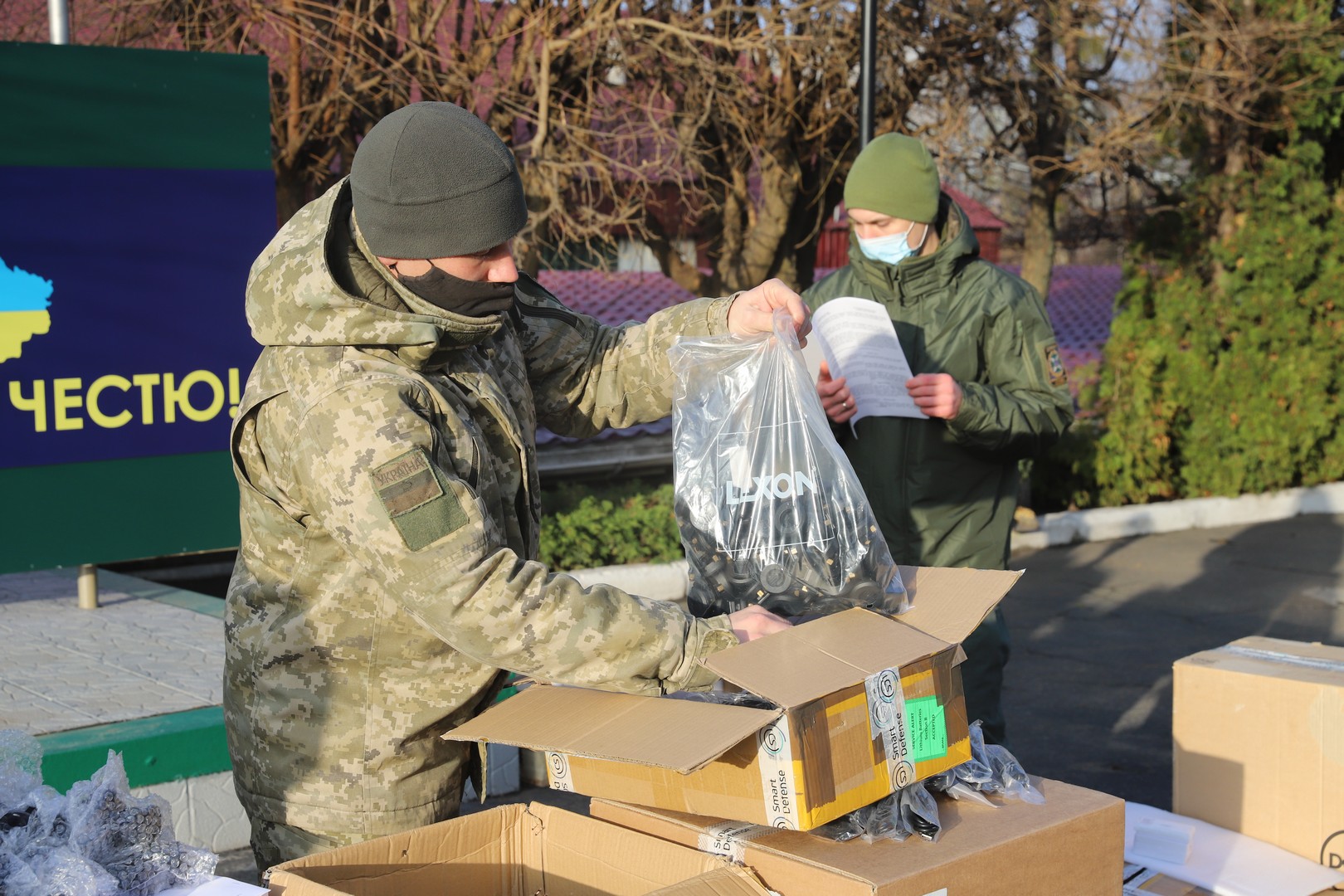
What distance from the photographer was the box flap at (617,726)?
5.53 ft

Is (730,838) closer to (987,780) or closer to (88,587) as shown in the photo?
(987,780)

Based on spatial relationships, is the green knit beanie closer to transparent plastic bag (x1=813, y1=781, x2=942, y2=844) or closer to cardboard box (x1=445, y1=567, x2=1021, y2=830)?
cardboard box (x1=445, y1=567, x2=1021, y2=830)

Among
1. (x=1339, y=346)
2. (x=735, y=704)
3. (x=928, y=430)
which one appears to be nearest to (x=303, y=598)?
(x=735, y=704)

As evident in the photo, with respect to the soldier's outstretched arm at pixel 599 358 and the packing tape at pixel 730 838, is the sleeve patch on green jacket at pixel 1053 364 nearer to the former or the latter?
the soldier's outstretched arm at pixel 599 358

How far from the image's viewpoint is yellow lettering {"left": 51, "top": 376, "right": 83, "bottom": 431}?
448 centimetres

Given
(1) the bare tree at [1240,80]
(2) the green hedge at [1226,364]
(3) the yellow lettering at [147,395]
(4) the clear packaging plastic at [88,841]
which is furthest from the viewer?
(2) the green hedge at [1226,364]

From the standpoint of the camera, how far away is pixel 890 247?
355 cm

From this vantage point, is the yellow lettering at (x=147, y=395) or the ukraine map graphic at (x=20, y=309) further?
the yellow lettering at (x=147, y=395)

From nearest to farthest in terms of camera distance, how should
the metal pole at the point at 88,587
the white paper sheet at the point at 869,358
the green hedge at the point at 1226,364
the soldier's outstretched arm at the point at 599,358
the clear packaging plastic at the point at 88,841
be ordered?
the clear packaging plastic at the point at 88,841 → the soldier's outstretched arm at the point at 599,358 → the white paper sheet at the point at 869,358 → the metal pole at the point at 88,587 → the green hedge at the point at 1226,364

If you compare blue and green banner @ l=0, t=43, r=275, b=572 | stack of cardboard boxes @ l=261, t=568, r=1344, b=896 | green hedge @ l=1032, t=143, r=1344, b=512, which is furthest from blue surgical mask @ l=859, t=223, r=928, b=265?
green hedge @ l=1032, t=143, r=1344, b=512

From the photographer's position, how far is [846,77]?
739 centimetres

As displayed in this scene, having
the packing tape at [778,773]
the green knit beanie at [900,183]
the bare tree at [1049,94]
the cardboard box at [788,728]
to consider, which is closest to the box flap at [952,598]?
the cardboard box at [788,728]

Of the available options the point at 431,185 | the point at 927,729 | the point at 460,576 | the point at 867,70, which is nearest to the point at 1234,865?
the point at 927,729

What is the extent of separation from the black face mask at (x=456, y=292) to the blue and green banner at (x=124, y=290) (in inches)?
117
